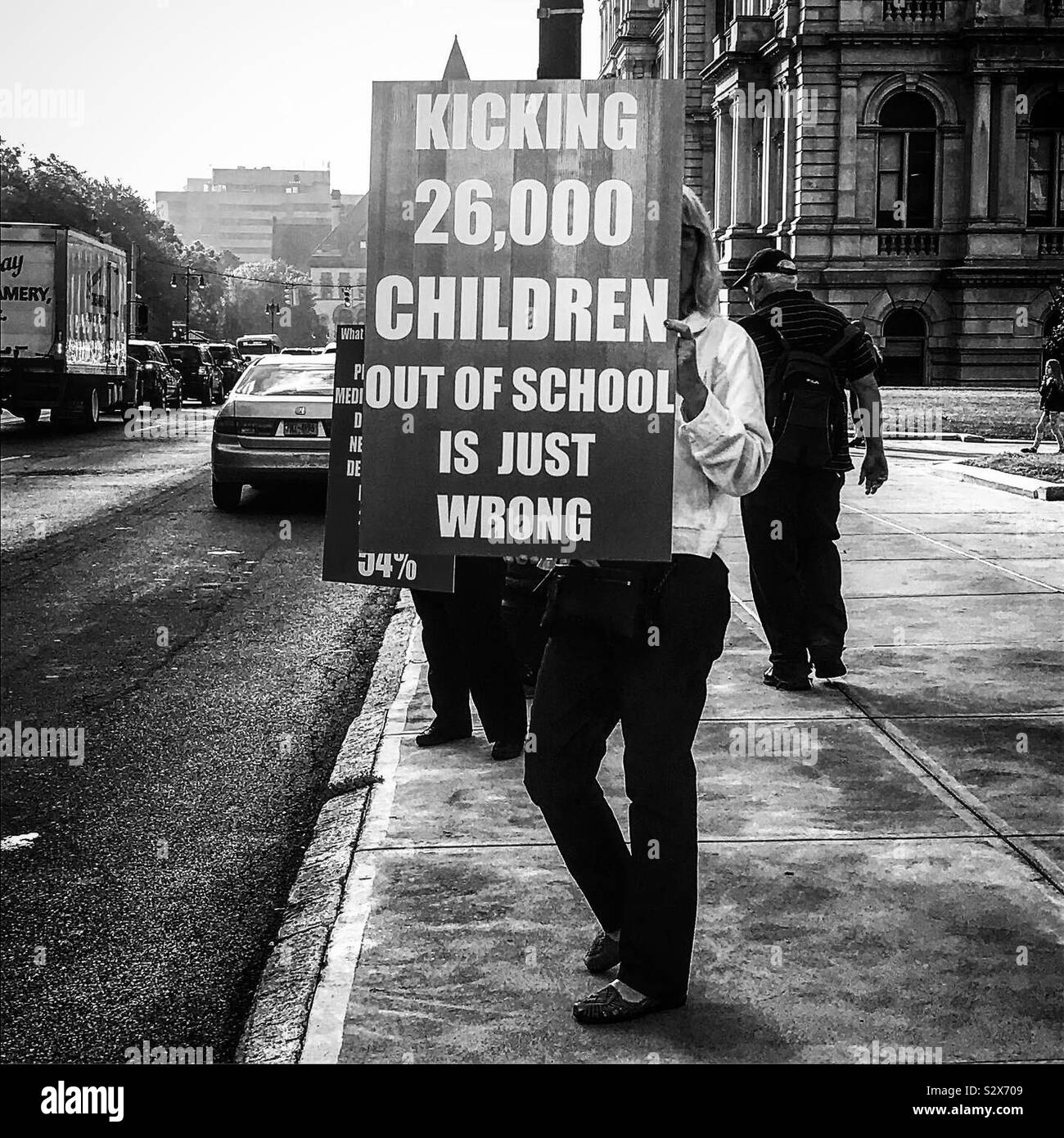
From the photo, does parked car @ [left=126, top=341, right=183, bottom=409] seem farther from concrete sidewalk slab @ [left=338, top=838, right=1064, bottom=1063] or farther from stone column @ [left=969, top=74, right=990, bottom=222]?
concrete sidewalk slab @ [left=338, top=838, right=1064, bottom=1063]

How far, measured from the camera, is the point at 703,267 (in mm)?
3959

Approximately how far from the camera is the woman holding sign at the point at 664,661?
152 inches

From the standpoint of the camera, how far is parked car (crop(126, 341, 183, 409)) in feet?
141

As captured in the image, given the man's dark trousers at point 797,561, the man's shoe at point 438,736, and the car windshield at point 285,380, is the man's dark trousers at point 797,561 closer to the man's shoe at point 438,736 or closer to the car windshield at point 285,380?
the man's shoe at point 438,736

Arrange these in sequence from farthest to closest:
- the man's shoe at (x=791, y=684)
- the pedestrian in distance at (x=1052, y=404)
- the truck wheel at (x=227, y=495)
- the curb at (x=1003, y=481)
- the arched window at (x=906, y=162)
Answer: the arched window at (x=906, y=162)
the pedestrian in distance at (x=1052, y=404)
the truck wheel at (x=227, y=495)
the curb at (x=1003, y=481)
the man's shoe at (x=791, y=684)

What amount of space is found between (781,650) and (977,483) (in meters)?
11.3

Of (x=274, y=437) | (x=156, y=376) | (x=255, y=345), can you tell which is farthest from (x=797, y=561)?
(x=255, y=345)

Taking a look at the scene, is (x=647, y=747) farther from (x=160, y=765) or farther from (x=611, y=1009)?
(x=160, y=765)

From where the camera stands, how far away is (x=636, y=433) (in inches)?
150

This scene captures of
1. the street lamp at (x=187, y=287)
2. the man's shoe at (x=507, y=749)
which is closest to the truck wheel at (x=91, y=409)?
the man's shoe at (x=507, y=749)

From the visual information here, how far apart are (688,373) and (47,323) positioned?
92.2 ft

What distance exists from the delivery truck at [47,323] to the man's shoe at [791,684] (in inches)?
961

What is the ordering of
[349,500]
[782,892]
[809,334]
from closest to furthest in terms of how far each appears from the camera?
[782,892] → [349,500] → [809,334]
